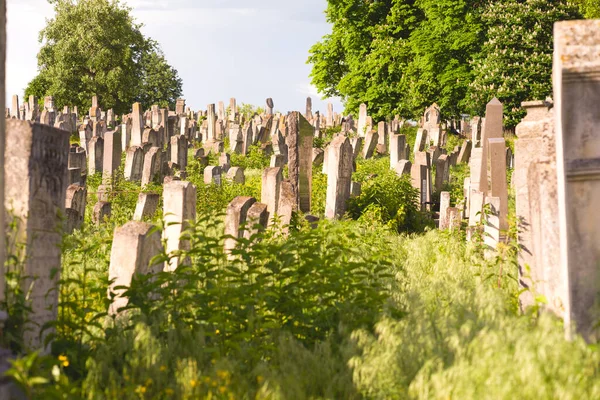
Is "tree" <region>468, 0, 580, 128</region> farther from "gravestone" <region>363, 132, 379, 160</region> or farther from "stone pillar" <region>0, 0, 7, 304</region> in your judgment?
"stone pillar" <region>0, 0, 7, 304</region>

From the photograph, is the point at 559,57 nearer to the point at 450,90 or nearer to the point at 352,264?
the point at 352,264

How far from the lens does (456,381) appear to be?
4434 mm

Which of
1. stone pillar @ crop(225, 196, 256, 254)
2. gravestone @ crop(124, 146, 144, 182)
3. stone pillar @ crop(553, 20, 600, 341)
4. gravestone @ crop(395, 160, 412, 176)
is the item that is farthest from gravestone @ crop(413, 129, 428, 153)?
stone pillar @ crop(553, 20, 600, 341)

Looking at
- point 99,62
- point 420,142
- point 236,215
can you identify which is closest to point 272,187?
point 236,215

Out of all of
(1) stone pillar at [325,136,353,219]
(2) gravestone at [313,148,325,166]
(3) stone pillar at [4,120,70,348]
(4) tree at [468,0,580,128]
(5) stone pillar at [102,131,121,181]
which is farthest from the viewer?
(4) tree at [468,0,580,128]

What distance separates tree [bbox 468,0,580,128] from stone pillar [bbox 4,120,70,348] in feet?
96.5

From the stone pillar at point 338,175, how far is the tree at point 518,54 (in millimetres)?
20713

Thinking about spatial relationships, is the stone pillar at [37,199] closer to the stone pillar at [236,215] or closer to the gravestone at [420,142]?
the stone pillar at [236,215]

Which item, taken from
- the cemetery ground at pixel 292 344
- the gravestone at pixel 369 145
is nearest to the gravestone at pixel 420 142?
the gravestone at pixel 369 145

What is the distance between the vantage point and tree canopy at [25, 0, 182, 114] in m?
50.2

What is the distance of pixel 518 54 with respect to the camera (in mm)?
32500

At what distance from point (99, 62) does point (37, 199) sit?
47.8m

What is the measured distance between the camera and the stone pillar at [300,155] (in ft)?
44.9

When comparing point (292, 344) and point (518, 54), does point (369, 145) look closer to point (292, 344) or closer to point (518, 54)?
point (518, 54)
